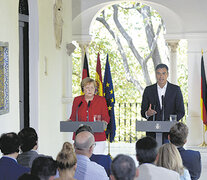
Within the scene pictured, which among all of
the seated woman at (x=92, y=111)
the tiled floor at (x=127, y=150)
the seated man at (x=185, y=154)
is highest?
the seated woman at (x=92, y=111)

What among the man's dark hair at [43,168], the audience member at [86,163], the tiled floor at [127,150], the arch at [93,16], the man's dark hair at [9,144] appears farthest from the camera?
the arch at [93,16]

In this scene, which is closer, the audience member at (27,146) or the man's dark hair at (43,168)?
the man's dark hair at (43,168)

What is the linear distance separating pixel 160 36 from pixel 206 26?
8025mm

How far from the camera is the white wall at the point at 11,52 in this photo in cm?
539

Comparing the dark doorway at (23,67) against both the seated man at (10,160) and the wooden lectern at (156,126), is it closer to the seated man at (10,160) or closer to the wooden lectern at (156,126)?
the wooden lectern at (156,126)

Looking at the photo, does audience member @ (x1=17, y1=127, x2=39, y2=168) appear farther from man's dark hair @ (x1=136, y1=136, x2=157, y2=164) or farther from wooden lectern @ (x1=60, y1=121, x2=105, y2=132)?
wooden lectern @ (x1=60, y1=121, x2=105, y2=132)

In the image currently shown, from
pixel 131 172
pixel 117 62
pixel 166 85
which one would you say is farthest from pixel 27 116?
pixel 117 62

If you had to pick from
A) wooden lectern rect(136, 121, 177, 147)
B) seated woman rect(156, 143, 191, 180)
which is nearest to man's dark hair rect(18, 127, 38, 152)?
seated woman rect(156, 143, 191, 180)

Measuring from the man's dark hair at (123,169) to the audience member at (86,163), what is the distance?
2.77 ft

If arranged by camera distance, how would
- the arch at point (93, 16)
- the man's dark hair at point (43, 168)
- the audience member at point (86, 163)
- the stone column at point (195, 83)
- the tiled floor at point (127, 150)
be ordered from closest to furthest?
the man's dark hair at point (43, 168) < the audience member at point (86, 163) < the tiled floor at point (127, 150) < the stone column at point (195, 83) < the arch at point (93, 16)

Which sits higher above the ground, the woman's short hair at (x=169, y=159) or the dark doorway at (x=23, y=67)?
the dark doorway at (x=23, y=67)

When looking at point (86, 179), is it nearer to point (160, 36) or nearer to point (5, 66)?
point (5, 66)

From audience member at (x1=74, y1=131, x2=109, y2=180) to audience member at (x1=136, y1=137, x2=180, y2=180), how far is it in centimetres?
39

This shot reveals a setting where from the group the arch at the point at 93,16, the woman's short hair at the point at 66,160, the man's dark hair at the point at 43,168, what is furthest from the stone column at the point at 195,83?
the man's dark hair at the point at 43,168
